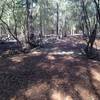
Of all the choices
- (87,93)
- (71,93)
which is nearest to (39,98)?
(71,93)

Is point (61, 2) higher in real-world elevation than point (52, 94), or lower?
higher

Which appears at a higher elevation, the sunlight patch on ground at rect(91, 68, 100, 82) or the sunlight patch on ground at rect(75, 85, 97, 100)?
the sunlight patch on ground at rect(91, 68, 100, 82)

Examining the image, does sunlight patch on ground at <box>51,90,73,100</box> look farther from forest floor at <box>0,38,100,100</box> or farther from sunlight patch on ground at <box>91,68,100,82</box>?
sunlight patch on ground at <box>91,68,100,82</box>

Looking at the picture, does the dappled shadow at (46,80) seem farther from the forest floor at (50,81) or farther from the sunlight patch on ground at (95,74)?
the sunlight patch on ground at (95,74)

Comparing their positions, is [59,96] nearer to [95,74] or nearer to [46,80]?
[46,80]

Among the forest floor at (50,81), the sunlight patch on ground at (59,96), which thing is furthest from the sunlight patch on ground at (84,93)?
the sunlight patch on ground at (59,96)

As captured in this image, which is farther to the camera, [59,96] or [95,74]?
[95,74]

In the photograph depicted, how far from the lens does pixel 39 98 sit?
7.34 metres

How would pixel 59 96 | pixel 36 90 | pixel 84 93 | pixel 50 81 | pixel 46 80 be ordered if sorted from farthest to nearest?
pixel 46 80 < pixel 50 81 < pixel 36 90 < pixel 84 93 < pixel 59 96

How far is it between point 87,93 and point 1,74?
3974 mm

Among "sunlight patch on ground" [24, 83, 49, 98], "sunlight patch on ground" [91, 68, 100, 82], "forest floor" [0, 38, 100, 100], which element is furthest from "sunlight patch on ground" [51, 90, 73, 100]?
"sunlight patch on ground" [91, 68, 100, 82]

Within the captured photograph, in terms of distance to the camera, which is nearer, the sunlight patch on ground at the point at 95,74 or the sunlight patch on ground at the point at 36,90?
the sunlight patch on ground at the point at 36,90

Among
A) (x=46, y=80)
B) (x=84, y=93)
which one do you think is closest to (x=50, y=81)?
(x=46, y=80)

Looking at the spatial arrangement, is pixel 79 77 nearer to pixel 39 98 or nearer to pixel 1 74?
pixel 39 98
